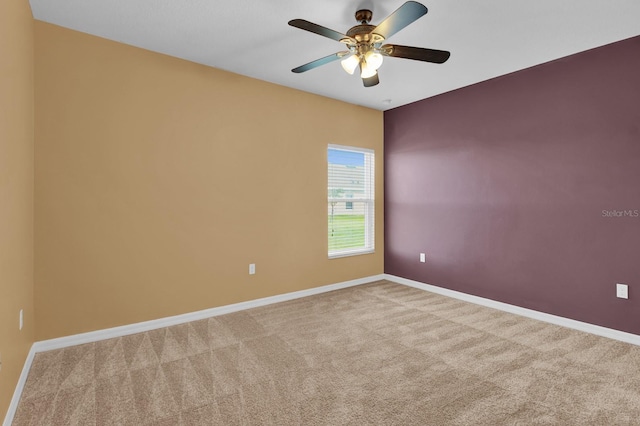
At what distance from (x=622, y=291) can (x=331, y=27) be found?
3453 millimetres

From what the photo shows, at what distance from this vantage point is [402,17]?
1.93 meters

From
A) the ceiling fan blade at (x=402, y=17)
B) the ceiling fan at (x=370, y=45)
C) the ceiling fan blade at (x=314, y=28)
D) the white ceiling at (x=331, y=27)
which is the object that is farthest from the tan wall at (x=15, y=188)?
the ceiling fan blade at (x=402, y=17)

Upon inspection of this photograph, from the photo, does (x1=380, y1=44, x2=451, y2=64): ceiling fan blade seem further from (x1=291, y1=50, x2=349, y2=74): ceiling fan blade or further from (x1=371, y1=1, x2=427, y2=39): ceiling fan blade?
(x1=291, y1=50, x2=349, y2=74): ceiling fan blade

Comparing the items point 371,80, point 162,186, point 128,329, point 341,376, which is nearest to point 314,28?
point 371,80

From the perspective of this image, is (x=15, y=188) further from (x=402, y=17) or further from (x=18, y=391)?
(x=402, y=17)

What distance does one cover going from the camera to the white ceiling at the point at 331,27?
7.87 ft

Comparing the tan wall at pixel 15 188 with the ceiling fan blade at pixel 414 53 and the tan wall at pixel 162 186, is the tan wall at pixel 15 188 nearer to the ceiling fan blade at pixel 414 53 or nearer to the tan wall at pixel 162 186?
the tan wall at pixel 162 186

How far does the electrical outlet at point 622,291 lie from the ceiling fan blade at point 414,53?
2.59 meters

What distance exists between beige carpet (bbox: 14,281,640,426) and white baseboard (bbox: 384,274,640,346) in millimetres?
131

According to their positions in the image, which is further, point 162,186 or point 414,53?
point 162,186

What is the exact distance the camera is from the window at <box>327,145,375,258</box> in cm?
465

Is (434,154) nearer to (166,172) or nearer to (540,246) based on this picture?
(540,246)

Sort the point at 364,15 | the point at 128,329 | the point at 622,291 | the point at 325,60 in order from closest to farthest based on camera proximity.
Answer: the point at 364,15
the point at 325,60
the point at 622,291
the point at 128,329

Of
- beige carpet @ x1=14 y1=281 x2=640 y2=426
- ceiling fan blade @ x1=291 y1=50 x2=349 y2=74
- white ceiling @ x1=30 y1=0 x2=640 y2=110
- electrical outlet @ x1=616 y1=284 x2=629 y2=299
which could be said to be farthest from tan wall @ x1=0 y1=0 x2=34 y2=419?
electrical outlet @ x1=616 y1=284 x2=629 y2=299
